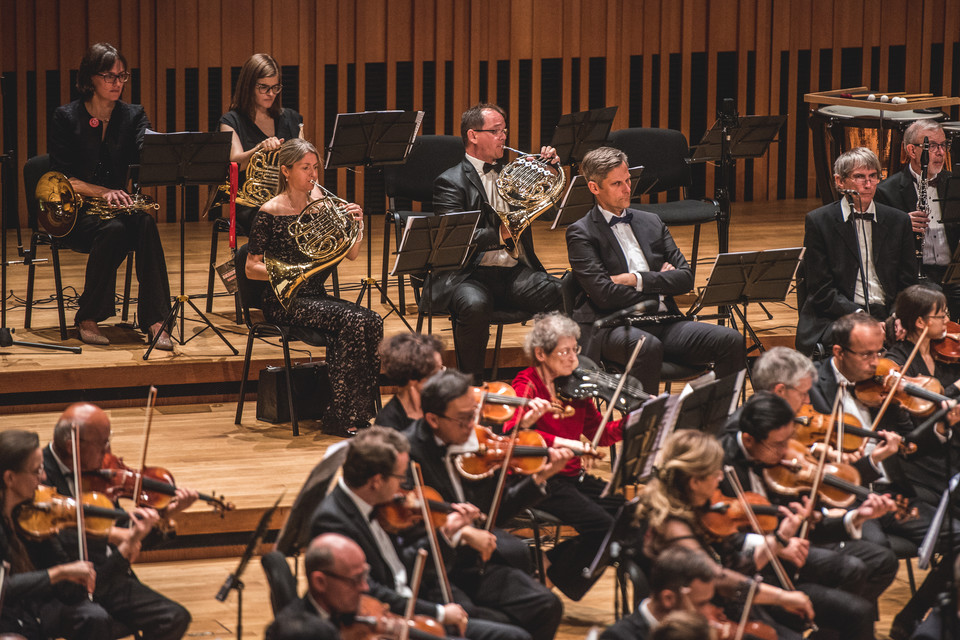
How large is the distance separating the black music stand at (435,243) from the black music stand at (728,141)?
1632mm

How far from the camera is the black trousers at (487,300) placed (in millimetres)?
5465

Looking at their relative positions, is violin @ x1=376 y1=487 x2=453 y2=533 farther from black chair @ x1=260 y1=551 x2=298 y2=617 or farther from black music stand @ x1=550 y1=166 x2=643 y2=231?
black music stand @ x1=550 y1=166 x2=643 y2=231

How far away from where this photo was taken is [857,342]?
444 cm

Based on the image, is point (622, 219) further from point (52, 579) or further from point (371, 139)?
point (52, 579)

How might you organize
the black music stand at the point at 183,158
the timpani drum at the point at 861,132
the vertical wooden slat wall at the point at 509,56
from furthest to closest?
the vertical wooden slat wall at the point at 509,56
the timpani drum at the point at 861,132
the black music stand at the point at 183,158

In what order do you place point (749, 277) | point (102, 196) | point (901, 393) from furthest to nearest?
point (102, 196)
point (749, 277)
point (901, 393)

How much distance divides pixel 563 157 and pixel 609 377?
2.14 meters

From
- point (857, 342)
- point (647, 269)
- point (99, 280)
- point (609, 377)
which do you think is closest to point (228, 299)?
point (99, 280)

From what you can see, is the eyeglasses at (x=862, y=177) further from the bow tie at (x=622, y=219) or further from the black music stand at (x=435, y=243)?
the black music stand at (x=435, y=243)

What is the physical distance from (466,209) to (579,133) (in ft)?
3.22

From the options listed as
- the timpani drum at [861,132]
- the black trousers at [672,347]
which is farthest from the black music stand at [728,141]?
the black trousers at [672,347]

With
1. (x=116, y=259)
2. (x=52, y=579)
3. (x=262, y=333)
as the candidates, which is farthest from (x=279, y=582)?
(x=116, y=259)

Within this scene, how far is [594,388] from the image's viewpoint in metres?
4.35

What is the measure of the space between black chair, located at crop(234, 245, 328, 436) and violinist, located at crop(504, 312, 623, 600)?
1225 millimetres
